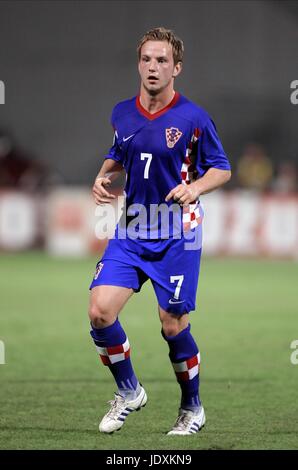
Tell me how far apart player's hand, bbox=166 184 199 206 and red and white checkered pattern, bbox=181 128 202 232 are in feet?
0.77

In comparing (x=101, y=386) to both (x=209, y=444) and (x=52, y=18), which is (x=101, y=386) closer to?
(x=209, y=444)

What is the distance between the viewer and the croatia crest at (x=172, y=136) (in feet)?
18.3

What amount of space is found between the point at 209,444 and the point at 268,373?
264cm

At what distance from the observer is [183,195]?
5.37 meters

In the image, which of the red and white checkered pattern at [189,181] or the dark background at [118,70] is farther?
the dark background at [118,70]

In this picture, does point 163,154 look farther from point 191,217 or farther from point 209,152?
point 191,217

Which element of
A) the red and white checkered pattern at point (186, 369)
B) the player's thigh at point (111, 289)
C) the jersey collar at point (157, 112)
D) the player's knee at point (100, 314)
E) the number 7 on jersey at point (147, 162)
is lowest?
the red and white checkered pattern at point (186, 369)

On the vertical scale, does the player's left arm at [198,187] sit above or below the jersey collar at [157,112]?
below

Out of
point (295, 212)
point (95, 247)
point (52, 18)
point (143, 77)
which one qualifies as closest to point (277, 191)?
point (295, 212)

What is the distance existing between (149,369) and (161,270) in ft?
8.40

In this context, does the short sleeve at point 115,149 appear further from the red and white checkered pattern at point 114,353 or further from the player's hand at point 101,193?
the red and white checkered pattern at point 114,353

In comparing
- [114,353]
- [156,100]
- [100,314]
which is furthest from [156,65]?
[114,353]

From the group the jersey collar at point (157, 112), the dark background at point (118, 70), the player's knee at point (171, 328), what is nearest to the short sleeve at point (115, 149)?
the jersey collar at point (157, 112)
